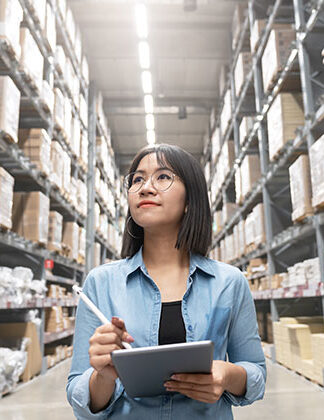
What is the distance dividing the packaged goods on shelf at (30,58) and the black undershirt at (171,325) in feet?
12.9

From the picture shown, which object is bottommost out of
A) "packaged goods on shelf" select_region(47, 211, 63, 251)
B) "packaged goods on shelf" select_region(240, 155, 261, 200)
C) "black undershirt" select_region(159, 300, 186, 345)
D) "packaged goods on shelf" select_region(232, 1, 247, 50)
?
"black undershirt" select_region(159, 300, 186, 345)

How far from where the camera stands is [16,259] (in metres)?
5.79

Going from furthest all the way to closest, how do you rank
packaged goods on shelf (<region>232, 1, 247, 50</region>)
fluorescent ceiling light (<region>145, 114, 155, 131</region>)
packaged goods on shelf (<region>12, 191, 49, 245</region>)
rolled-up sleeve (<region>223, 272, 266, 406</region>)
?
fluorescent ceiling light (<region>145, 114, 155, 131</region>), packaged goods on shelf (<region>232, 1, 247, 50</region>), packaged goods on shelf (<region>12, 191, 49, 245</region>), rolled-up sleeve (<region>223, 272, 266, 406</region>)

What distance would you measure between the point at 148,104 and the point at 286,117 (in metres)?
7.19

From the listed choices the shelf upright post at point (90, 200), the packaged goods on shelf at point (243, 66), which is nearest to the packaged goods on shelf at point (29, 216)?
the shelf upright post at point (90, 200)

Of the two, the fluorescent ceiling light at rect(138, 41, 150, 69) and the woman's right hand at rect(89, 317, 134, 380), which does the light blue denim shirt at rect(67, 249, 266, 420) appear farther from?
the fluorescent ceiling light at rect(138, 41, 150, 69)

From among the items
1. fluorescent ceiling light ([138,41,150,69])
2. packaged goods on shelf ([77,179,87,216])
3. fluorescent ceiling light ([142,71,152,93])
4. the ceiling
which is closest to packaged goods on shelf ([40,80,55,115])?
packaged goods on shelf ([77,179,87,216])

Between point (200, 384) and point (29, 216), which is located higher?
point (29, 216)

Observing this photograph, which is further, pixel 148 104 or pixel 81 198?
pixel 148 104

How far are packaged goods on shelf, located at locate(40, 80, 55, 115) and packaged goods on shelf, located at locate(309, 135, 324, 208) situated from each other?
10.7 ft

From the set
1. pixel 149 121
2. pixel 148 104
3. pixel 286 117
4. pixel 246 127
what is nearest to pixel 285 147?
pixel 286 117

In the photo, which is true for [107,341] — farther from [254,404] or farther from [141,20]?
[141,20]

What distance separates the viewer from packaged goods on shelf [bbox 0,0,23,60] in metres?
3.95

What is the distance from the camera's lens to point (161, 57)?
1048cm
